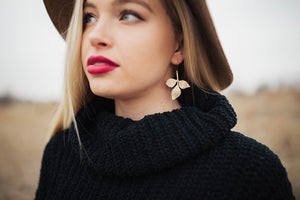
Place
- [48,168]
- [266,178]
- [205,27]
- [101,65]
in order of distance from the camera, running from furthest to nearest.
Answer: [48,168], [205,27], [101,65], [266,178]

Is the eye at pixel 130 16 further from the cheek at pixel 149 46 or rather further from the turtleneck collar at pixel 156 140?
the turtleneck collar at pixel 156 140

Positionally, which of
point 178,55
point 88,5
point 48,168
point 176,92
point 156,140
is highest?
point 88,5

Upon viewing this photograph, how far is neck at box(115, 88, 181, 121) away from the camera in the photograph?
116 cm

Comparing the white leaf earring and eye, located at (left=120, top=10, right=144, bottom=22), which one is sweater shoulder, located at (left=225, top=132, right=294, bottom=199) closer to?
the white leaf earring

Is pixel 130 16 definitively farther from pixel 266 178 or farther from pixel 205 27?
pixel 266 178

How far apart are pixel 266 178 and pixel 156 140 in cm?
45

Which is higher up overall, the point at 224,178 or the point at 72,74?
the point at 72,74

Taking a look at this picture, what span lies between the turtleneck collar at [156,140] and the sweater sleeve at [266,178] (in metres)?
0.16

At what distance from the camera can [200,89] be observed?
1.22 m

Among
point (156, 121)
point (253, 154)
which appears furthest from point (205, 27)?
point (253, 154)

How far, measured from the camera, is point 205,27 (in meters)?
1.15

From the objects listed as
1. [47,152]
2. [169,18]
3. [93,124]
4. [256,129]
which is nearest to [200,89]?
[169,18]

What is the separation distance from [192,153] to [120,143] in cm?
31

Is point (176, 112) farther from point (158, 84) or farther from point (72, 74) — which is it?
point (72, 74)
